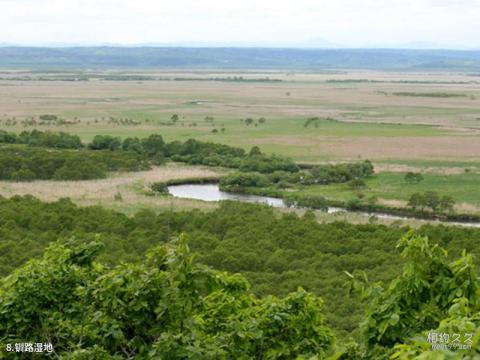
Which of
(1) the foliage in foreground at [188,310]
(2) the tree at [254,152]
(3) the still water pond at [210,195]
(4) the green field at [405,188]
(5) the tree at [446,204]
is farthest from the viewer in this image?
(2) the tree at [254,152]

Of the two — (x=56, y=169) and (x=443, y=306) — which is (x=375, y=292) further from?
(x=56, y=169)

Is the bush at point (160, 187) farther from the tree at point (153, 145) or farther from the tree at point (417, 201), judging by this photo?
the tree at point (417, 201)

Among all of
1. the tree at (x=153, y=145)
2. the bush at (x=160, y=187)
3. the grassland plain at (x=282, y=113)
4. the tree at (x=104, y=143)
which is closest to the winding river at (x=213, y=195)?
the bush at (x=160, y=187)

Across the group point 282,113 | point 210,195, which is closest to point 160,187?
point 210,195

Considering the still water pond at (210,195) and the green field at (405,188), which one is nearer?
the green field at (405,188)

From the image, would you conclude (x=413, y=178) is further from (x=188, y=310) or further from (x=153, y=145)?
(x=188, y=310)

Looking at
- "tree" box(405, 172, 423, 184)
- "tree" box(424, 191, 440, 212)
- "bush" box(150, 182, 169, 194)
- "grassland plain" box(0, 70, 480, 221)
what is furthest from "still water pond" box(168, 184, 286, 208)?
"tree" box(405, 172, 423, 184)

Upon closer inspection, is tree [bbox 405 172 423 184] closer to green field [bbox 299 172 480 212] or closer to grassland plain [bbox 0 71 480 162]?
green field [bbox 299 172 480 212]

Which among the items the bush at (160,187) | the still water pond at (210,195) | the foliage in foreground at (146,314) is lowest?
the still water pond at (210,195)
